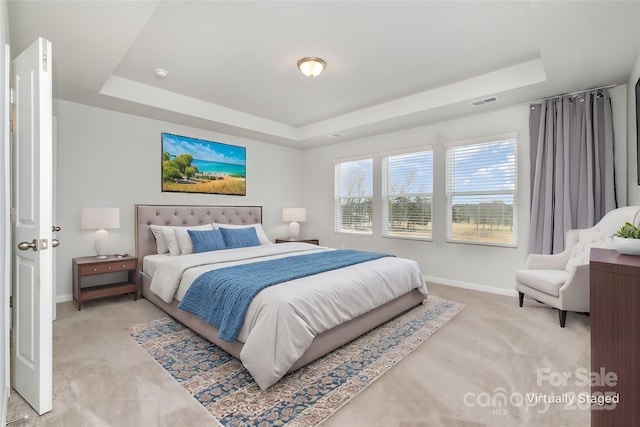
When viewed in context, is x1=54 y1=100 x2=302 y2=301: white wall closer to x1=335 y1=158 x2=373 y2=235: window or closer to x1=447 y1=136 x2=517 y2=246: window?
x1=335 y1=158 x2=373 y2=235: window

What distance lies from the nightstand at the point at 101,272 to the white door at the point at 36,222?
1735 millimetres

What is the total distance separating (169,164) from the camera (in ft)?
14.5

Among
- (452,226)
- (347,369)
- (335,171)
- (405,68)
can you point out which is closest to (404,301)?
(347,369)

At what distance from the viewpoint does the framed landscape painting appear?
14.6 feet

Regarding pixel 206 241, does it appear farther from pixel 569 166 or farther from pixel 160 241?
pixel 569 166

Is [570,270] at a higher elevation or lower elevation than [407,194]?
lower

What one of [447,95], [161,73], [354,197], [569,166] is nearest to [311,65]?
[161,73]

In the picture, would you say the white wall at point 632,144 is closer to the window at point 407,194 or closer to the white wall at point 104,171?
the window at point 407,194

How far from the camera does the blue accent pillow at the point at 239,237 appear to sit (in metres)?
4.26

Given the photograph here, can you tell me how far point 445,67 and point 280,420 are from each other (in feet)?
11.5

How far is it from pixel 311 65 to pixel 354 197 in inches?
115

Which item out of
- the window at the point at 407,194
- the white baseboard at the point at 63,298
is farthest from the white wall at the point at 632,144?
the white baseboard at the point at 63,298

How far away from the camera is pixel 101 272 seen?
11.5 ft

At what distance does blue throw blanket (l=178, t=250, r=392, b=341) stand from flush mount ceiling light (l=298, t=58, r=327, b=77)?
1962 mm
